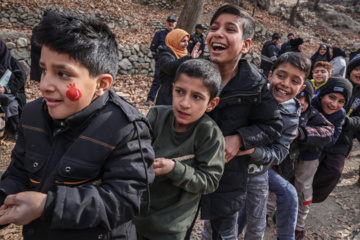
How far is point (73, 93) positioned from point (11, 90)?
447 centimetres

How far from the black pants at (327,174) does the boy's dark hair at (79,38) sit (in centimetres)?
322

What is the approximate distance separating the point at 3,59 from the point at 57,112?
4.44m

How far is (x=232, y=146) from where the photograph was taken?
191 centimetres

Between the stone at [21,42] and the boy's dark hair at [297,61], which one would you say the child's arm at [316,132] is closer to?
the boy's dark hair at [297,61]

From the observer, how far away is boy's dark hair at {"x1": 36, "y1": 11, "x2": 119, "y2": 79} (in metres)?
1.09

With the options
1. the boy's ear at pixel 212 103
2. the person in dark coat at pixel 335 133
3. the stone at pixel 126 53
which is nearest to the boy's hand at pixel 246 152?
the boy's ear at pixel 212 103

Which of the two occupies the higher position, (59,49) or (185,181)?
(59,49)

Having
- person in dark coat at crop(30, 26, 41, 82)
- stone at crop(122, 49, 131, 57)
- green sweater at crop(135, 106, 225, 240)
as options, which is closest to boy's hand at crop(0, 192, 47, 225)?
green sweater at crop(135, 106, 225, 240)

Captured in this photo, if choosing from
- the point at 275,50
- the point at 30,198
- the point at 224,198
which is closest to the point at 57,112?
the point at 30,198

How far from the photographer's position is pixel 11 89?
15.4ft

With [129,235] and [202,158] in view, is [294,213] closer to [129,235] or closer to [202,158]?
[202,158]

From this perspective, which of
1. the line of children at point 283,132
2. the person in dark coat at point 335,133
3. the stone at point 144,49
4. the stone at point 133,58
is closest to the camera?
the line of children at point 283,132

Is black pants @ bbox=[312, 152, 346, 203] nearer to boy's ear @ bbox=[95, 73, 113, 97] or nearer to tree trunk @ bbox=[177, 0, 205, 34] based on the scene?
boy's ear @ bbox=[95, 73, 113, 97]

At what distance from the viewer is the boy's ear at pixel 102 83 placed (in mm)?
1229
